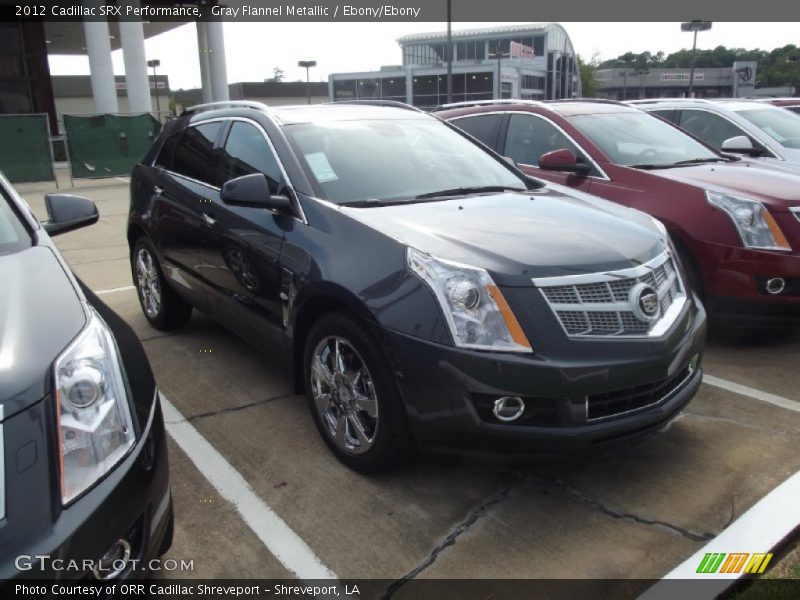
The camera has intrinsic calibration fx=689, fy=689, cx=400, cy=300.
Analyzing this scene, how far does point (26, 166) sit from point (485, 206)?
16.3 metres

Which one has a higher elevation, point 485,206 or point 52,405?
point 485,206

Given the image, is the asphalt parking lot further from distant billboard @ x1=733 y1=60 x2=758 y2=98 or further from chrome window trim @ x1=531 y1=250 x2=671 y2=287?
distant billboard @ x1=733 y1=60 x2=758 y2=98

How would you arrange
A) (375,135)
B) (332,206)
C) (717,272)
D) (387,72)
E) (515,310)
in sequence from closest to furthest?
1. (515,310)
2. (332,206)
3. (375,135)
4. (717,272)
5. (387,72)

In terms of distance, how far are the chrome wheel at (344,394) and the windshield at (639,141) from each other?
3.32 m

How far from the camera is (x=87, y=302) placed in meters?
2.31

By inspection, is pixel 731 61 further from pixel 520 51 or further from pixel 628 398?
pixel 628 398

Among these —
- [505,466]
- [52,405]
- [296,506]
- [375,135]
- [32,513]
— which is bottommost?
[296,506]

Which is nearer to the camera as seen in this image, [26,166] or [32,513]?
[32,513]

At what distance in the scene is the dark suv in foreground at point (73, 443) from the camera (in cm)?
165

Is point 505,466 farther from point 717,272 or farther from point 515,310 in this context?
point 717,272

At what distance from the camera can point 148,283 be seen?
533 cm

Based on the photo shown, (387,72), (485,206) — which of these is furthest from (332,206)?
(387,72)

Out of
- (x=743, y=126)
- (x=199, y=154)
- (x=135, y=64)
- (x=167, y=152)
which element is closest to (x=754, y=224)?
(x=199, y=154)

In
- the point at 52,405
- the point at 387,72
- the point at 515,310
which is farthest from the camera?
the point at 387,72
